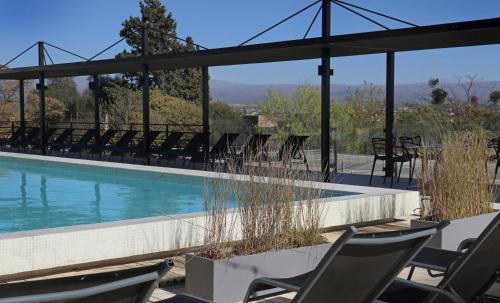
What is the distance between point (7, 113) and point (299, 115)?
15.2 metres

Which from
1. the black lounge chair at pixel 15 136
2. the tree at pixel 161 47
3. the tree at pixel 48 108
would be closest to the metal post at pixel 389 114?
the black lounge chair at pixel 15 136

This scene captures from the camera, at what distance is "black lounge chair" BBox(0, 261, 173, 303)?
1.62 meters

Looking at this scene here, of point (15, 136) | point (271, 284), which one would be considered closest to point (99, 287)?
point (271, 284)

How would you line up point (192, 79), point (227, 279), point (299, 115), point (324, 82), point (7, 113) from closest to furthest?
point (227, 279) < point (324, 82) < point (299, 115) < point (7, 113) < point (192, 79)

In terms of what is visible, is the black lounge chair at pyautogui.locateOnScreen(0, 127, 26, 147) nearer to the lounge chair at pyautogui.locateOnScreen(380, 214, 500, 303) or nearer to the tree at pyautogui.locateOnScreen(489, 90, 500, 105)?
the tree at pyautogui.locateOnScreen(489, 90, 500, 105)

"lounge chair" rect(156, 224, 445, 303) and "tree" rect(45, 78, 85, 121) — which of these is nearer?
"lounge chair" rect(156, 224, 445, 303)

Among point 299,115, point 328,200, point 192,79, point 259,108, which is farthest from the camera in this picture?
point 192,79

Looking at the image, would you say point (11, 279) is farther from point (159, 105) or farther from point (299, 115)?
point (159, 105)

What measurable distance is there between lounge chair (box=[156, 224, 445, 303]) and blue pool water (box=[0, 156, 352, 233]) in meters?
4.30

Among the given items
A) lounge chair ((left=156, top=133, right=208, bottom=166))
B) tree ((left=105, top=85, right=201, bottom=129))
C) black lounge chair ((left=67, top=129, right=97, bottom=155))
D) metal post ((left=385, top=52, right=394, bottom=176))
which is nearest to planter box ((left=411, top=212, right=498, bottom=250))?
metal post ((left=385, top=52, right=394, bottom=176))

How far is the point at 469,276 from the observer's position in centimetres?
300

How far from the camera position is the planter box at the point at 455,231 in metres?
4.47

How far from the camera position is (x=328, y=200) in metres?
5.82

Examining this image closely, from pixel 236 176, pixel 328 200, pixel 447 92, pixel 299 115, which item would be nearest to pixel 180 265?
pixel 236 176
